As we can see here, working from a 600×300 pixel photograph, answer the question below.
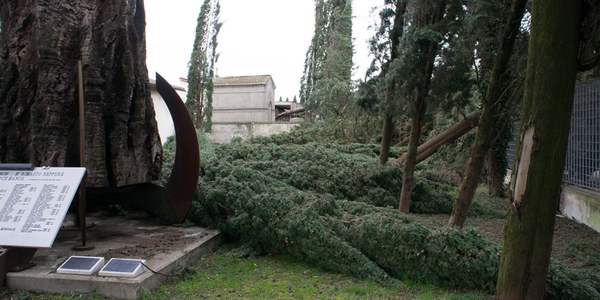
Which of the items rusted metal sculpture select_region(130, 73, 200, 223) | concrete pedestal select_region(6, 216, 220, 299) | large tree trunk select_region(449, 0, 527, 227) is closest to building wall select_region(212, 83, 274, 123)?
concrete pedestal select_region(6, 216, 220, 299)

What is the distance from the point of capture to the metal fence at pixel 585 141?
8.09 meters

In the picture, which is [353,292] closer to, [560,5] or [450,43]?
[560,5]

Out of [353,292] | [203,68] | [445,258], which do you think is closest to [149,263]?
[353,292]

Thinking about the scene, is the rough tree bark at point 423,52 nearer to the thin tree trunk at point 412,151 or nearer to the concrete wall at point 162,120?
the thin tree trunk at point 412,151

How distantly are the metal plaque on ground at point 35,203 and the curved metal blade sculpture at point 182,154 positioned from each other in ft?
6.49

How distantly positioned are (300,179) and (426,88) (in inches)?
103

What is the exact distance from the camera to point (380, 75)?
27.0 ft

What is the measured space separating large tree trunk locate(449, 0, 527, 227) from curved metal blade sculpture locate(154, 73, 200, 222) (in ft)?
11.4

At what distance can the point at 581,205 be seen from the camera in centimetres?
843

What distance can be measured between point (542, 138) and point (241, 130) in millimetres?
24589

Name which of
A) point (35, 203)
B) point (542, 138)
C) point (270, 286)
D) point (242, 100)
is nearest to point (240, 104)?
point (242, 100)

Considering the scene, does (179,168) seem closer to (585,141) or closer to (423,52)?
(423,52)

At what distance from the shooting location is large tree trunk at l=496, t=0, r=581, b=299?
3506mm

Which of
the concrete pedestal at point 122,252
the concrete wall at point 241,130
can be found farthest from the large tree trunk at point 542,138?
the concrete wall at point 241,130
